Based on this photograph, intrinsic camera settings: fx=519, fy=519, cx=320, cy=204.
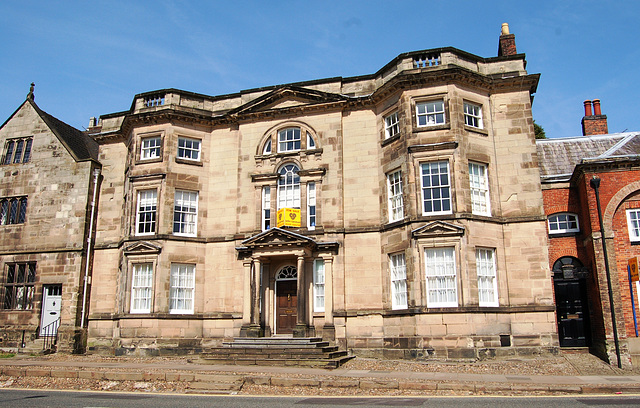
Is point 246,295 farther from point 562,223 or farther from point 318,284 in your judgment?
point 562,223

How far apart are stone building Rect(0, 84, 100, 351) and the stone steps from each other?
28.3 ft

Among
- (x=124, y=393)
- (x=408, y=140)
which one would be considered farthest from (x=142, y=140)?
(x=124, y=393)

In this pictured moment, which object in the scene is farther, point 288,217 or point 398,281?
point 288,217

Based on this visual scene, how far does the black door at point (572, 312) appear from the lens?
20078 mm

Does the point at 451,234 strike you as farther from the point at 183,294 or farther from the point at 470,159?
the point at 183,294

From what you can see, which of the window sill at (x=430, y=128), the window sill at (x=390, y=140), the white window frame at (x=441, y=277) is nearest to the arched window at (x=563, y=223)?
the white window frame at (x=441, y=277)

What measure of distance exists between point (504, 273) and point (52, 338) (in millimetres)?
19490

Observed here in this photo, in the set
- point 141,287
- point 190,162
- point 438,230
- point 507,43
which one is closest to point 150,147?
point 190,162

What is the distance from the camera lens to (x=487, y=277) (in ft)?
64.2

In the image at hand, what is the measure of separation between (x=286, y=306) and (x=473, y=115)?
36.0 feet

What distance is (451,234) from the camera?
19062 millimetres

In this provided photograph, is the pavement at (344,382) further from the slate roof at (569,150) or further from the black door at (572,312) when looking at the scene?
the slate roof at (569,150)

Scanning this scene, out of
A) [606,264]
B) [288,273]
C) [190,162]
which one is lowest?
[606,264]

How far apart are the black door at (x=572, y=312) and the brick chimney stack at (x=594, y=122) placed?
8.91 m
